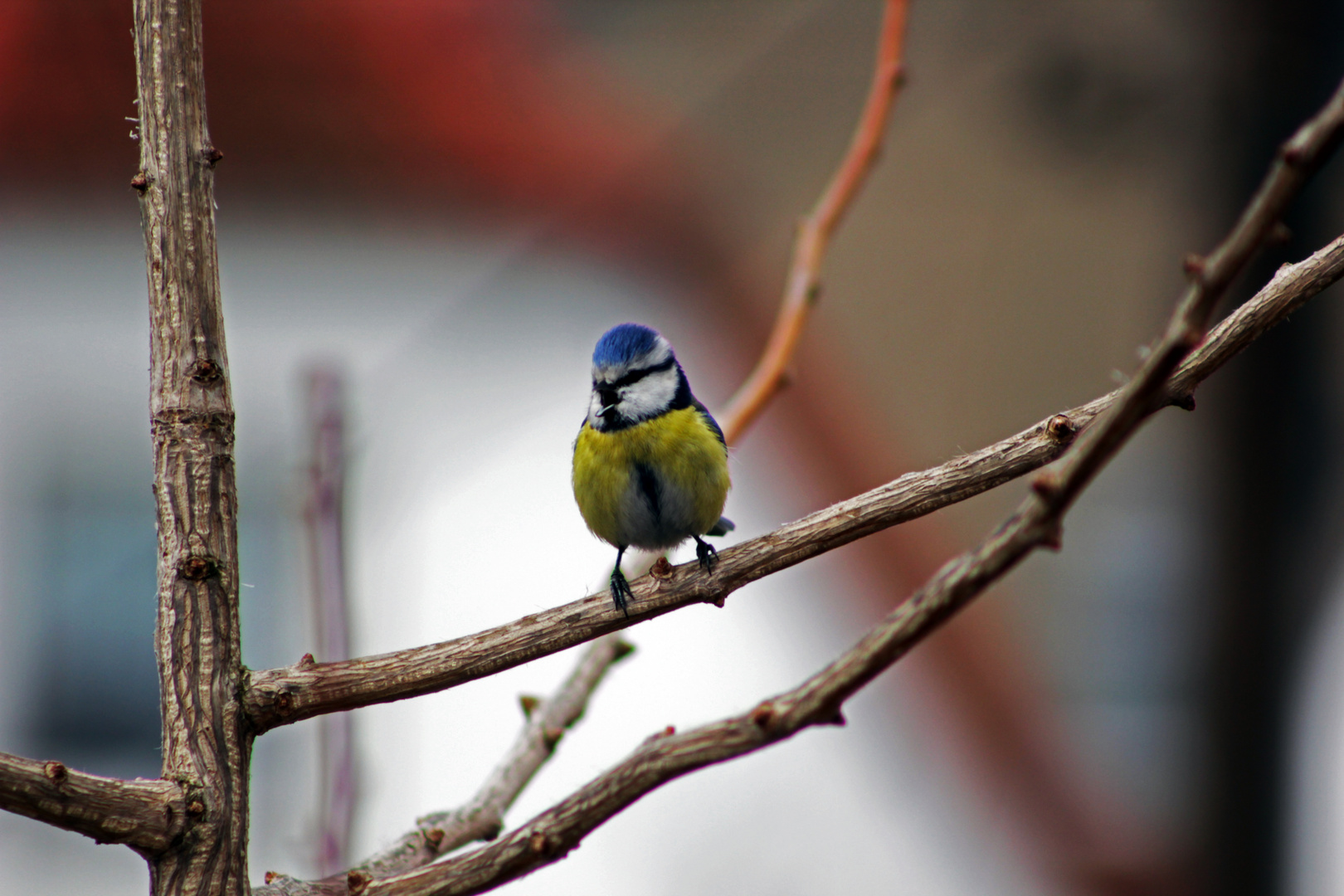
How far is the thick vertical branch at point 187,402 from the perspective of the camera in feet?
1.95

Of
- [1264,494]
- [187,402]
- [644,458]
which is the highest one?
[644,458]

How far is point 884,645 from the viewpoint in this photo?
0.47 m

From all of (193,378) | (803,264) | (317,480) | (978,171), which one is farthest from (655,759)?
(978,171)

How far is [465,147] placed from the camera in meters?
2.54

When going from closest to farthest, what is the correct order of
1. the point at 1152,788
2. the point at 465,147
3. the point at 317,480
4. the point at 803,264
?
the point at 317,480 < the point at 803,264 < the point at 465,147 < the point at 1152,788

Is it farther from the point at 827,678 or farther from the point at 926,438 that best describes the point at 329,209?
the point at 827,678

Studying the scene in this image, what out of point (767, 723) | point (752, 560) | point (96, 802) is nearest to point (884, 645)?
point (767, 723)

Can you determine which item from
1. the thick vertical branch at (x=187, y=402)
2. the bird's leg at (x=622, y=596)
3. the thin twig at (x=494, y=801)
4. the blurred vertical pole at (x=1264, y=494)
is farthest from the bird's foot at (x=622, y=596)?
the blurred vertical pole at (x=1264, y=494)

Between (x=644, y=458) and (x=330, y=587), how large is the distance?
434 mm

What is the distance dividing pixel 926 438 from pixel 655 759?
262 centimetres

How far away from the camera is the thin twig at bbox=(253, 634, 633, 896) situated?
1.98 feet

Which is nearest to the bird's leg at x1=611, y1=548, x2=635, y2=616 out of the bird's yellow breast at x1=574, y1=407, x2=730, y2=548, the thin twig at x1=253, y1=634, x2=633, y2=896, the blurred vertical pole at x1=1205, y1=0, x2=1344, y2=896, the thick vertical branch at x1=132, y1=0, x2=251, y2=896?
the thin twig at x1=253, y1=634, x2=633, y2=896

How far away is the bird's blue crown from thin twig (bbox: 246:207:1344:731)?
0.47 metres

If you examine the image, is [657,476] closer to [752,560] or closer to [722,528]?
[722,528]
